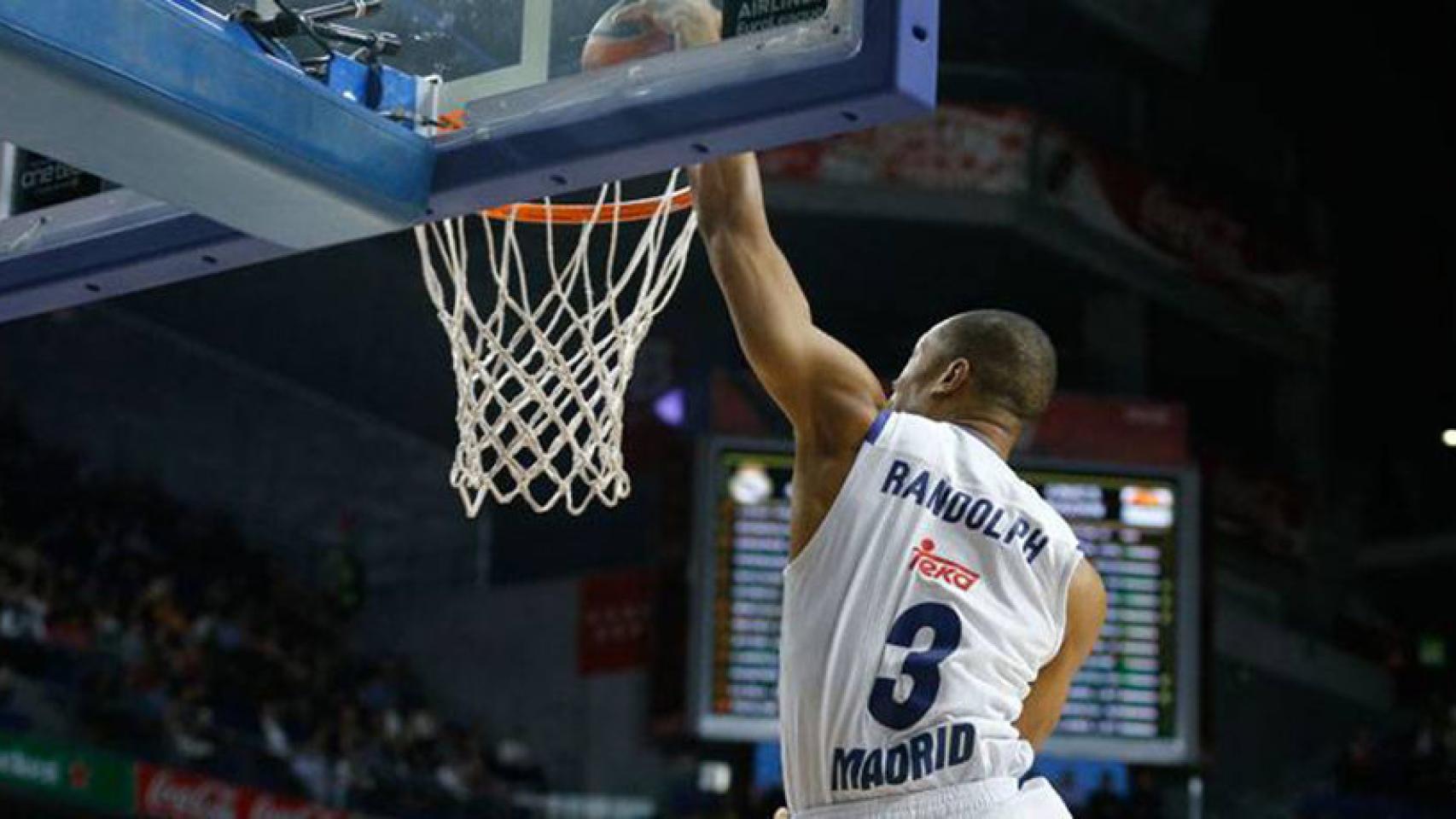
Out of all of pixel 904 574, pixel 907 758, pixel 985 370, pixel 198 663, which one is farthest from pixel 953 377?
pixel 198 663

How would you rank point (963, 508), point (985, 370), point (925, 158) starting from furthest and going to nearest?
point (925, 158) < point (985, 370) < point (963, 508)

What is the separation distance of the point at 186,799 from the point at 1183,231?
Answer: 7851 mm

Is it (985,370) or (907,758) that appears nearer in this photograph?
(907,758)

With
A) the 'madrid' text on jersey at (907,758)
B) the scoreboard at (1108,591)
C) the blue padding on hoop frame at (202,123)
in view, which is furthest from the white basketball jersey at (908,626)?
the scoreboard at (1108,591)

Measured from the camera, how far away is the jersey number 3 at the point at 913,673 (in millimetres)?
3588

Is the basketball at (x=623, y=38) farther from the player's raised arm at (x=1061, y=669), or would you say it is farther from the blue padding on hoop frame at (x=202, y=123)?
the player's raised arm at (x=1061, y=669)

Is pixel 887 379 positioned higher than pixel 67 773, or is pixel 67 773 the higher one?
pixel 887 379

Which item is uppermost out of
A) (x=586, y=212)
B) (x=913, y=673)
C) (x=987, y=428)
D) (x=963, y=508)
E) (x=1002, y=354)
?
(x=586, y=212)

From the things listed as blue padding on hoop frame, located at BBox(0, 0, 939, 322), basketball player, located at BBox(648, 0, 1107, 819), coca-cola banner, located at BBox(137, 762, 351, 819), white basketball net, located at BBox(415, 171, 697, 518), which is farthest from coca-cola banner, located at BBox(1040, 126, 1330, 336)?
basketball player, located at BBox(648, 0, 1107, 819)

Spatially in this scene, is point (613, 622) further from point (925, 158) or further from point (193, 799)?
point (193, 799)

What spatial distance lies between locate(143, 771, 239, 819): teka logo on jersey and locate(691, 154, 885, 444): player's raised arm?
11.3 metres

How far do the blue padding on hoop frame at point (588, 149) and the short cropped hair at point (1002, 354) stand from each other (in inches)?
14.4

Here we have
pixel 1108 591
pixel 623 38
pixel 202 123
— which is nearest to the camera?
pixel 202 123

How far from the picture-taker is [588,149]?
4.23 m
